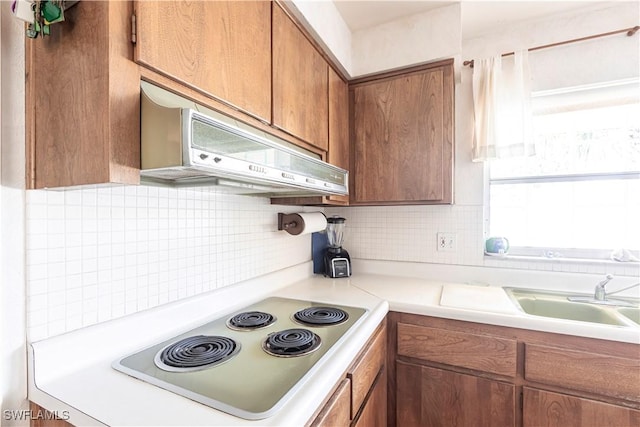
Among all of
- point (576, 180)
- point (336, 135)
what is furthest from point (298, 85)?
point (576, 180)

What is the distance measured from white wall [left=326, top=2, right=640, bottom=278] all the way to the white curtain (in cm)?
12

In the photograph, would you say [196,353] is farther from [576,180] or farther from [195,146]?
[576,180]

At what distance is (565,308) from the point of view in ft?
4.88

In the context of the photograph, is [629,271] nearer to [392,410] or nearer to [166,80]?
[392,410]

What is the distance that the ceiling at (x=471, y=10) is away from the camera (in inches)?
61.8

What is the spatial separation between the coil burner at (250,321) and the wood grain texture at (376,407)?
45 centimetres

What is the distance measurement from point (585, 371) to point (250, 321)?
1.27m

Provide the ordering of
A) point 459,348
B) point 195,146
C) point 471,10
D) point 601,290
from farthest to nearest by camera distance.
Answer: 1. point 471,10
2. point 601,290
3. point 459,348
4. point 195,146

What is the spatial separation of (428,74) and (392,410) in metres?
1.74

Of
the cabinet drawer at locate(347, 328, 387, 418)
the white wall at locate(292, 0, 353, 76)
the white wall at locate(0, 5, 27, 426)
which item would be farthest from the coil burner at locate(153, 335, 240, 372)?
the white wall at locate(292, 0, 353, 76)

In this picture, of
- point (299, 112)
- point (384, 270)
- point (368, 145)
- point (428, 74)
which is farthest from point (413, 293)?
point (428, 74)

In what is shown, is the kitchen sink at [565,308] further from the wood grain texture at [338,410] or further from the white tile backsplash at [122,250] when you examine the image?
the white tile backsplash at [122,250]

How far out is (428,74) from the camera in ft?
5.38

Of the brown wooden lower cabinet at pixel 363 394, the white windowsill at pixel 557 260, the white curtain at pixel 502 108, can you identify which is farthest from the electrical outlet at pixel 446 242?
the brown wooden lower cabinet at pixel 363 394
